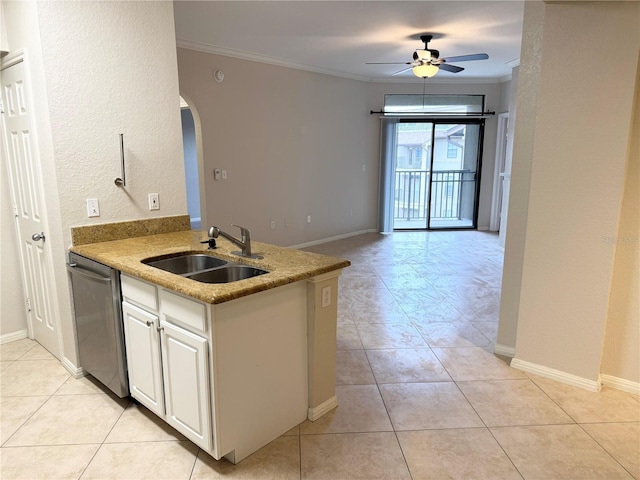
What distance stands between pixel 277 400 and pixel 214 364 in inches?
19.5

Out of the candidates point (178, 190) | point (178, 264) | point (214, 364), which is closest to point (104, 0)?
point (178, 190)

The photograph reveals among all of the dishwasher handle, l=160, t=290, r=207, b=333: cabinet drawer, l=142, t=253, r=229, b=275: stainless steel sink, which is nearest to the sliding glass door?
l=142, t=253, r=229, b=275: stainless steel sink

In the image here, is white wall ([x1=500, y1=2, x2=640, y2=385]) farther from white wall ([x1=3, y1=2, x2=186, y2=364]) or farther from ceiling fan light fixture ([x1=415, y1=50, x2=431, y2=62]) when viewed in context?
white wall ([x1=3, y1=2, x2=186, y2=364])

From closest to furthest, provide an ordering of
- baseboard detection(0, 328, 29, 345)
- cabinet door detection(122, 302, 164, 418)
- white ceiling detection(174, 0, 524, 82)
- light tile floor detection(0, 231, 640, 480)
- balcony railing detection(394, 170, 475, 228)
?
1. light tile floor detection(0, 231, 640, 480)
2. cabinet door detection(122, 302, 164, 418)
3. baseboard detection(0, 328, 29, 345)
4. white ceiling detection(174, 0, 524, 82)
5. balcony railing detection(394, 170, 475, 228)

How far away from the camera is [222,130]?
5.26 metres

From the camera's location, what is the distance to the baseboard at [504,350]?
10.1ft

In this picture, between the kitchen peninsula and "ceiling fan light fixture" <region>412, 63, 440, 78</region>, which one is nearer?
the kitchen peninsula

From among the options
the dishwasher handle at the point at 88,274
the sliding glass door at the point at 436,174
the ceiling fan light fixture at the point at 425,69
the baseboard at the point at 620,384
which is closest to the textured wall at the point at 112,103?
the dishwasher handle at the point at 88,274

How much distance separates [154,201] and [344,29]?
9.14 ft

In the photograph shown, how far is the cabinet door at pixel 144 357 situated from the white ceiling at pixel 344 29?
9.15 feet

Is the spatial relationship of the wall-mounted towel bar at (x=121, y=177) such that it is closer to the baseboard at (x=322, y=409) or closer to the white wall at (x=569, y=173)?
the baseboard at (x=322, y=409)

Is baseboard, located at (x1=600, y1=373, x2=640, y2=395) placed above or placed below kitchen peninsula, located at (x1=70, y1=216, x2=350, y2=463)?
below

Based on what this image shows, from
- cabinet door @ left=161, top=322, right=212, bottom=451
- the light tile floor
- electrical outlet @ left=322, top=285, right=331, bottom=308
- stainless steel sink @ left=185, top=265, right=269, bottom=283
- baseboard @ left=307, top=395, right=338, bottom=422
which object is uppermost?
stainless steel sink @ left=185, top=265, right=269, bottom=283

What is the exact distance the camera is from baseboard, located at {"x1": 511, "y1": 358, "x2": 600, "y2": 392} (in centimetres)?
264
